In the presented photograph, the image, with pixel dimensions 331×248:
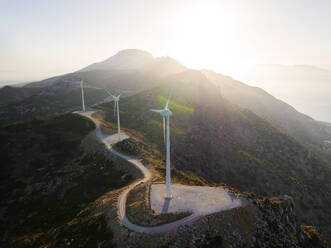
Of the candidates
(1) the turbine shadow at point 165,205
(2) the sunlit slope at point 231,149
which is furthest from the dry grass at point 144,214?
(2) the sunlit slope at point 231,149

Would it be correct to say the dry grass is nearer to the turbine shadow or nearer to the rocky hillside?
the turbine shadow

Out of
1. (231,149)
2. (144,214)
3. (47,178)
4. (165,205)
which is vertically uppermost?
(144,214)

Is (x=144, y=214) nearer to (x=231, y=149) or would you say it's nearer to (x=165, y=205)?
(x=165, y=205)

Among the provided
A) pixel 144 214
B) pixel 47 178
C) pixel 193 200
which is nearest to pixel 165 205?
pixel 144 214

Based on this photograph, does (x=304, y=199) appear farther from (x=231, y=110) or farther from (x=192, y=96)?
(x=192, y=96)

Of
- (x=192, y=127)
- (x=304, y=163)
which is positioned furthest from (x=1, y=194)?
(x=304, y=163)

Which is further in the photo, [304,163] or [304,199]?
[304,163]
